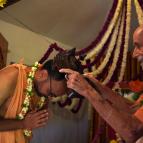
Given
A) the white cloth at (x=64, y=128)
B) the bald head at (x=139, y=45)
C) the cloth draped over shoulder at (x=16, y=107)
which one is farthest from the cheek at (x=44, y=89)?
the white cloth at (x=64, y=128)

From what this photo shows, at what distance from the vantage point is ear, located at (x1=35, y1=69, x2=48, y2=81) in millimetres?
2160

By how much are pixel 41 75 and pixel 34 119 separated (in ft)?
0.91

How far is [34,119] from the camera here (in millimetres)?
2141

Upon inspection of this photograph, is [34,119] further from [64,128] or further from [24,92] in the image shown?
[64,128]

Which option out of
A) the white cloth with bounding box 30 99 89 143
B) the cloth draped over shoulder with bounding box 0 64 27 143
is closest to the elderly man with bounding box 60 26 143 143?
the cloth draped over shoulder with bounding box 0 64 27 143

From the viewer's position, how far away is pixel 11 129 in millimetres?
2102

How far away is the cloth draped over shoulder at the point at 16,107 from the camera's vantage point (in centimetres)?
219

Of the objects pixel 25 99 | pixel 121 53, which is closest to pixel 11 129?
pixel 25 99

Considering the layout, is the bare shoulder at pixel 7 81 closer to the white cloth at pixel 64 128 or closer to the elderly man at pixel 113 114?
the elderly man at pixel 113 114

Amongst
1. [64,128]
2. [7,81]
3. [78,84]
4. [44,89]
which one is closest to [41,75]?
[44,89]

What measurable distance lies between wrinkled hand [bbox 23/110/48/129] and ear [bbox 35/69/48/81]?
8.4 inches

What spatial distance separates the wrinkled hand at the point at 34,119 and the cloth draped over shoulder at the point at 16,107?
10cm

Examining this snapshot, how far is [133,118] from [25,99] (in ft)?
2.98

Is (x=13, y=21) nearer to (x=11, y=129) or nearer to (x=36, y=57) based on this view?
(x=36, y=57)
